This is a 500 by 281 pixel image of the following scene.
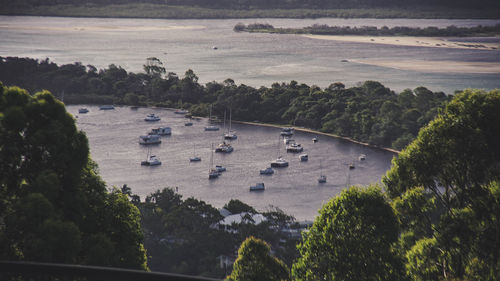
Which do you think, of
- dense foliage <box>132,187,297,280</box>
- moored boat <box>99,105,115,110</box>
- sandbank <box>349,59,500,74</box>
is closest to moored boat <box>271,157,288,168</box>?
dense foliage <box>132,187,297,280</box>

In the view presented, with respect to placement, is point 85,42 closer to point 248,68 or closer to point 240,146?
point 248,68

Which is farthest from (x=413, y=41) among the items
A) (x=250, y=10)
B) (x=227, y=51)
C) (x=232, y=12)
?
(x=250, y=10)

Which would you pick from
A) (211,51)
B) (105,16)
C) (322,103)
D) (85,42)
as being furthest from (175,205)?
(105,16)

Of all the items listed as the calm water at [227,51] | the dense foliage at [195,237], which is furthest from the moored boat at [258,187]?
the calm water at [227,51]

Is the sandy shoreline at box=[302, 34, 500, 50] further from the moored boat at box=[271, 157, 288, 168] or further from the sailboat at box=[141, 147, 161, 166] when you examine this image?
the sailboat at box=[141, 147, 161, 166]

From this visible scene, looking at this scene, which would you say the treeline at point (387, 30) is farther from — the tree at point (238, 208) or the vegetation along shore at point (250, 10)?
the tree at point (238, 208)

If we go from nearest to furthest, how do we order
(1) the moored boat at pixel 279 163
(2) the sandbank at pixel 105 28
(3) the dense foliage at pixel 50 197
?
(3) the dense foliage at pixel 50 197, (1) the moored boat at pixel 279 163, (2) the sandbank at pixel 105 28

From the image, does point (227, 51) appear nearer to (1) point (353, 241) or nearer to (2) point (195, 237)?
(2) point (195, 237)
